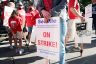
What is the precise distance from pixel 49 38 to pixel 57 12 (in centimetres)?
48

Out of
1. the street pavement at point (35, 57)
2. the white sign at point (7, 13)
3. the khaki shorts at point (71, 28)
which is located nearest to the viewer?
the street pavement at point (35, 57)

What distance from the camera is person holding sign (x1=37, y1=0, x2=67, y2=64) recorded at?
16.3 ft

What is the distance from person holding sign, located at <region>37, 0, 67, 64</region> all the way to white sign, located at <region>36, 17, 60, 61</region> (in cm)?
14

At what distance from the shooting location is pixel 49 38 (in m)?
4.98

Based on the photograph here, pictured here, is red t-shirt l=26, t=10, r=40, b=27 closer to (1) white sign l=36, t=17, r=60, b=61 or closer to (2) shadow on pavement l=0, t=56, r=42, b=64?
(2) shadow on pavement l=0, t=56, r=42, b=64

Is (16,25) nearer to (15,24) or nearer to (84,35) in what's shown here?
(15,24)

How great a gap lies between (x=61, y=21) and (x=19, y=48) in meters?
4.49

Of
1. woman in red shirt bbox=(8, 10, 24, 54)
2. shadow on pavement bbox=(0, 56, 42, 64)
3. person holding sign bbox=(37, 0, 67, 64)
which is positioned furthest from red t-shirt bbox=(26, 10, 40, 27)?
person holding sign bbox=(37, 0, 67, 64)

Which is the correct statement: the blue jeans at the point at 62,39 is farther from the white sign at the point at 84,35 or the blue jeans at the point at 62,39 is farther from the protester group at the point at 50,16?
the white sign at the point at 84,35

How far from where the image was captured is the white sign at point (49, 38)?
4.79 m

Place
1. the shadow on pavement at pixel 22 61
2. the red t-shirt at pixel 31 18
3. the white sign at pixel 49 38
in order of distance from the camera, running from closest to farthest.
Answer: the white sign at pixel 49 38 < the shadow on pavement at pixel 22 61 < the red t-shirt at pixel 31 18

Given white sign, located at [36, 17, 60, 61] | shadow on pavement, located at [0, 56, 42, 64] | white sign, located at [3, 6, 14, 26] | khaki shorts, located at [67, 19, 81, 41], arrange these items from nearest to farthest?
1. white sign, located at [36, 17, 60, 61]
2. shadow on pavement, located at [0, 56, 42, 64]
3. khaki shorts, located at [67, 19, 81, 41]
4. white sign, located at [3, 6, 14, 26]

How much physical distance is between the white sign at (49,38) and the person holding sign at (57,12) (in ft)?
0.45

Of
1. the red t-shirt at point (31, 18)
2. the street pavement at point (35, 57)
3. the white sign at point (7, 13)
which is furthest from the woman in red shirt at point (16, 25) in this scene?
the white sign at point (7, 13)
